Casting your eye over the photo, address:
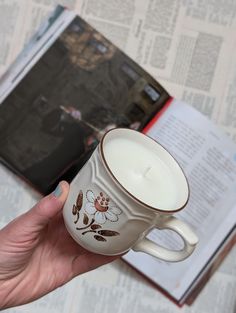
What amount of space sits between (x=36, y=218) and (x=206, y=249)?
324 mm

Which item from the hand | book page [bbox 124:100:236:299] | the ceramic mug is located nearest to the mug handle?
the ceramic mug

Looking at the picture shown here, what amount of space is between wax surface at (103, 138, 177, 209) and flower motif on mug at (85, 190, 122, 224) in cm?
2

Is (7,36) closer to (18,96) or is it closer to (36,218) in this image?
(18,96)

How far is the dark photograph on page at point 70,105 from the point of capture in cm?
70

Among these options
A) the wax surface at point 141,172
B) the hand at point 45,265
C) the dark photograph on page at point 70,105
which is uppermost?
the wax surface at point 141,172

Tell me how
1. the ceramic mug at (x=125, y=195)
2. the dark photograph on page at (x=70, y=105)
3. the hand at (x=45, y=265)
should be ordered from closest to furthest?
the ceramic mug at (x=125, y=195), the hand at (x=45, y=265), the dark photograph on page at (x=70, y=105)

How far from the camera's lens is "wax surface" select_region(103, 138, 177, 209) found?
41 centimetres

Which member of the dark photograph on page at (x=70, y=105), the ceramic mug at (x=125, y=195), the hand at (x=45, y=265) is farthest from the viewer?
the dark photograph on page at (x=70, y=105)

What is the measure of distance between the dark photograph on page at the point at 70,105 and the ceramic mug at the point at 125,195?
257mm

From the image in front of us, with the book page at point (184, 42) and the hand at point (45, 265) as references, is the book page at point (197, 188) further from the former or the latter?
the hand at point (45, 265)

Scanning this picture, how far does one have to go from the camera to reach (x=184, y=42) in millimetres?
753

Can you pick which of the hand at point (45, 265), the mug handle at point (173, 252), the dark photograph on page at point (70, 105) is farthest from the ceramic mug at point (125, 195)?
the dark photograph on page at point (70, 105)

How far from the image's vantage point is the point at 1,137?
0.69 metres

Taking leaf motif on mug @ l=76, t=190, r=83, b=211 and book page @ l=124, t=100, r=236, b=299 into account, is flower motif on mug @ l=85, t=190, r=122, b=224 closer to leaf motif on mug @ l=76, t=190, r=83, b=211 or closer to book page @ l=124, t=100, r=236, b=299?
leaf motif on mug @ l=76, t=190, r=83, b=211
